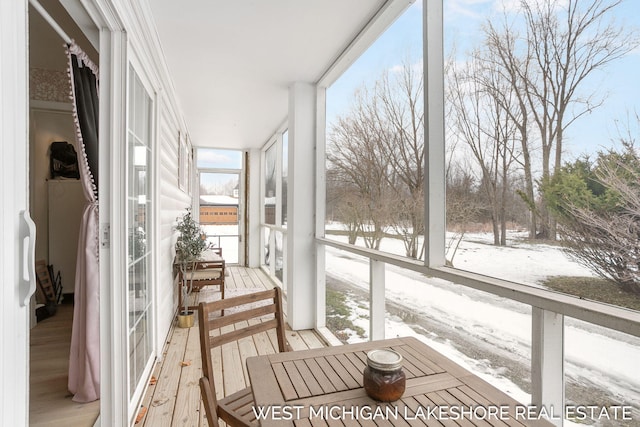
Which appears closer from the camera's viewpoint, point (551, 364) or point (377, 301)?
point (551, 364)

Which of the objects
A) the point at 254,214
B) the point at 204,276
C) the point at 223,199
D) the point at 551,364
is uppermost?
the point at 223,199

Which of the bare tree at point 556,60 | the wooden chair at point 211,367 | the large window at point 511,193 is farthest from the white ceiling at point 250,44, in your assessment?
the wooden chair at point 211,367

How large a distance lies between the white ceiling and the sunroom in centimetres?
2

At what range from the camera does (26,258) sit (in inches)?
35.5

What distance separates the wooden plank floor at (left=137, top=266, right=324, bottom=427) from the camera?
6.88ft

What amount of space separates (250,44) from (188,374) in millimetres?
2645

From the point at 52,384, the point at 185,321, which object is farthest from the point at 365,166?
the point at 52,384

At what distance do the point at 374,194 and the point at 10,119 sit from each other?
2124 millimetres

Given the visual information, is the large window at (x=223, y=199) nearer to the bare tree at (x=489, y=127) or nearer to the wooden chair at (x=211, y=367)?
the wooden chair at (x=211, y=367)

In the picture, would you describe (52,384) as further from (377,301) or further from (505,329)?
(505,329)

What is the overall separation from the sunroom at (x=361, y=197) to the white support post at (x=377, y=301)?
0.01m

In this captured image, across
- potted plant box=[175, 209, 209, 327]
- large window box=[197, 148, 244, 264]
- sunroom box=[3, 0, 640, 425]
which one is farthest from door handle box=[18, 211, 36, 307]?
large window box=[197, 148, 244, 264]

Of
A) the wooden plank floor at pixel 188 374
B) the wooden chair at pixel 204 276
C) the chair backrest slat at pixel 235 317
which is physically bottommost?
the wooden plank floor at pixel 188 374

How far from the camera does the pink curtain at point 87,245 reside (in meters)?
1.94
